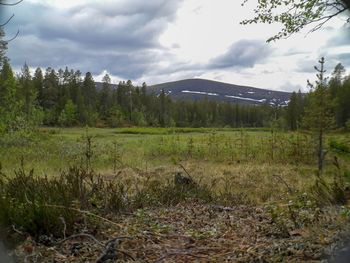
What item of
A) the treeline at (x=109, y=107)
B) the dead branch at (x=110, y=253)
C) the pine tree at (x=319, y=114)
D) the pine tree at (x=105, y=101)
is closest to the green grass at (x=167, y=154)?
the pine tree at (x=319, y=114)

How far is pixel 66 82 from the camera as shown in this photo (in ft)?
273

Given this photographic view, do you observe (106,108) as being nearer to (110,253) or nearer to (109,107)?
(109,107)

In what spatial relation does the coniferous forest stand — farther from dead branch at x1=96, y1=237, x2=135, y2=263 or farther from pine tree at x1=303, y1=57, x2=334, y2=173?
dead branch at x1=96, y1=237, x2=135, y2=263

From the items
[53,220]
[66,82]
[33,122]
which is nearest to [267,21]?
[53,220]

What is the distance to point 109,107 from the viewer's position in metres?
89.5

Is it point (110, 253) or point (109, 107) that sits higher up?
point (109, 107)

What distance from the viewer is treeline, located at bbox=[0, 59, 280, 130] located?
64375mm

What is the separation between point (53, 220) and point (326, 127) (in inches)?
395

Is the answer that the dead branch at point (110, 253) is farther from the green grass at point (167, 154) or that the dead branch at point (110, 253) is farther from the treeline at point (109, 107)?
the treeline at point (109, 107)

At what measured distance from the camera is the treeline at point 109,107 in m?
64.4

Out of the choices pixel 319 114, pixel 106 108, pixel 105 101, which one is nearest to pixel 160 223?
pixel 319 114

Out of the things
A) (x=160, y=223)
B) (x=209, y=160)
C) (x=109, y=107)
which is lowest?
(x=209, y=160)

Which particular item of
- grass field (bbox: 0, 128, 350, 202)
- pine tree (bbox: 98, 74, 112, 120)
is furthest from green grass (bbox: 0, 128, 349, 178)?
pine tree (bbox: 98, 74, 112, 120)

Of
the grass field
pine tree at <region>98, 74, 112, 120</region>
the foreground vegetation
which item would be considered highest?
pine tree at <region>98, 74, 112, 120</region>
